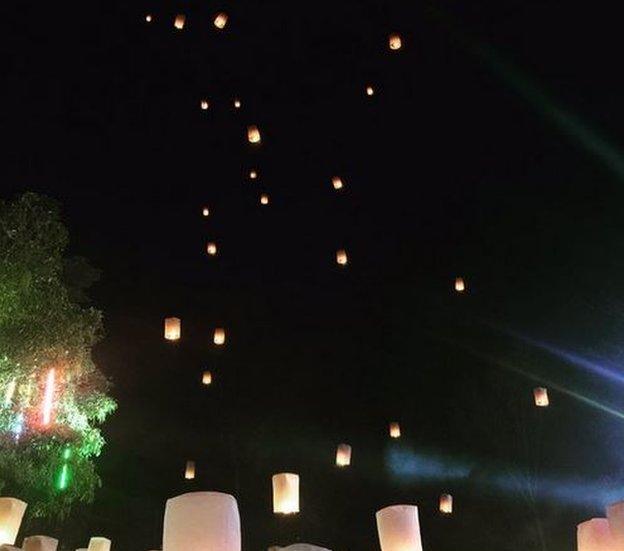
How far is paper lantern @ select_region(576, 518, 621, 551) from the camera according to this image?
9.48ft

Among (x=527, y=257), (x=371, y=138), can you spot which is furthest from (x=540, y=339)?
(x=371, y=138)

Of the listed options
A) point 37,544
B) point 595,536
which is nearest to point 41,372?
point 37,544

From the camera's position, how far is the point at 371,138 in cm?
1094

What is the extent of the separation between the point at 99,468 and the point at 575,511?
241 inches

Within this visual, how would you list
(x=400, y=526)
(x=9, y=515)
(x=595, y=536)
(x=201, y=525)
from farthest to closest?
(x=9, y=515) < (x=400, y=526) < (x=595, y=536) < (x=201, y=525)

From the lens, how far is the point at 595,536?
2926 mm

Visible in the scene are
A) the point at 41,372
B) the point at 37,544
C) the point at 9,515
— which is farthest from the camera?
the point at 41,372

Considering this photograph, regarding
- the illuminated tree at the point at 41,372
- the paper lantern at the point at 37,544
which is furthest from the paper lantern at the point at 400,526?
the illuminated tree at the point at 41,372

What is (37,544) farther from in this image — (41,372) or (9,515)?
(41,372)

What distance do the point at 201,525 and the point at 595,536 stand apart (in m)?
1.50

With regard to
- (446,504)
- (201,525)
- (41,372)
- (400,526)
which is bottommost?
(201,525)

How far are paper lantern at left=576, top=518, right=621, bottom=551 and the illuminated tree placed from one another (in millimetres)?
4677

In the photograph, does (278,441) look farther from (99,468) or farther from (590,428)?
(590,428)

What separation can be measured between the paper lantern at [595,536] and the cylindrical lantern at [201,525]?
53.7 inches
